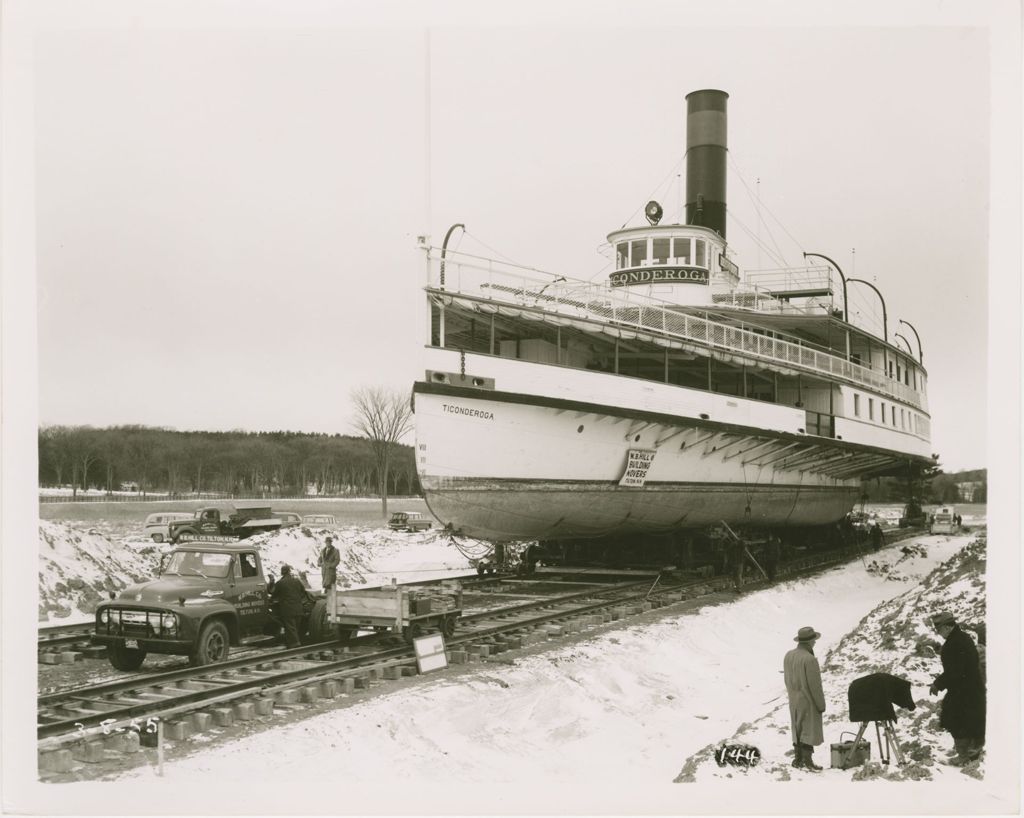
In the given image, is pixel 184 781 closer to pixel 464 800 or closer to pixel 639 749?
pixel 464 800

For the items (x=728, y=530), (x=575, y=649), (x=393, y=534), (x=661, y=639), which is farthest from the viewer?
(x=393, y=534)

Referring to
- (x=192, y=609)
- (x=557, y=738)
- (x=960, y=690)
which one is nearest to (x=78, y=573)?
(x=192, y=609)

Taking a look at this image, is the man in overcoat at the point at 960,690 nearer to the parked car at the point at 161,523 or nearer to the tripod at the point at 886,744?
the tripod at the point at 886,744

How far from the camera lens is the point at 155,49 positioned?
9695 mm

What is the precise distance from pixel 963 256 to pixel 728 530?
9.16m

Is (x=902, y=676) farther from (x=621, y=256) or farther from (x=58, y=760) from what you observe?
(x=621, y=256)

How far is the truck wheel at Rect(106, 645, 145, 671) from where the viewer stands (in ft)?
31.8

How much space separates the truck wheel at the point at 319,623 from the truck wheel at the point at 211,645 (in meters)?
1.16

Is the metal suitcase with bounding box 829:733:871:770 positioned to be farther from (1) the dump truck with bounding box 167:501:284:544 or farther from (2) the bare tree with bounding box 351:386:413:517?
(1) the dump truck with bounding box 167:501:284:544

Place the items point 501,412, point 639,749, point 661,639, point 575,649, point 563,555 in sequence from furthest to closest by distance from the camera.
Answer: point 563,555 → point 501,412 → point 661,639 → point 575,649 → point 639,749

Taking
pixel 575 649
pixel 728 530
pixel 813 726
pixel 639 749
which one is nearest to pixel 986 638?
pixel 813 726

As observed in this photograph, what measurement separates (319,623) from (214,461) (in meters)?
4.16

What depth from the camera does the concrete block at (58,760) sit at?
7.28 metres

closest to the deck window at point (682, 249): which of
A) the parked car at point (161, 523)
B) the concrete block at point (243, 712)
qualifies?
the parked car at point (161, 523)
